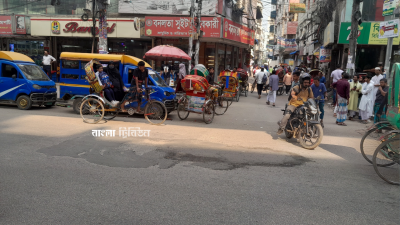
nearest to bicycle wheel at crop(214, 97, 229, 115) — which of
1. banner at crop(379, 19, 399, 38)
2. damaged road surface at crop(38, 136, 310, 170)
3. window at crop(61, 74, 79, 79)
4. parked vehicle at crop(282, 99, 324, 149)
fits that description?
parked vehicle at crop(282, 99, 324, 149)

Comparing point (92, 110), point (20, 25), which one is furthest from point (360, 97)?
point (20, 25)

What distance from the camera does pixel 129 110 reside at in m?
9.77

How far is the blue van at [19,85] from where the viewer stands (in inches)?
441

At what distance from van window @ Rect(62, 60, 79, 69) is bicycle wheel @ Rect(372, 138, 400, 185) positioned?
967 centimetres

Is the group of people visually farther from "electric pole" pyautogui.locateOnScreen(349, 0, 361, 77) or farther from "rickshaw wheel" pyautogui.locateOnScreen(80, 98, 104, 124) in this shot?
"rickshaw wheel" pyautogui.locateOnScreen(80, 98, 104, 124)

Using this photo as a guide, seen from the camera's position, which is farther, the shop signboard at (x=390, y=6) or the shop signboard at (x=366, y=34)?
the shop signboard at (x=366, y=34)

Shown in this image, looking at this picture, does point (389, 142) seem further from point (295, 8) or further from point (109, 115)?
point (295, 8)

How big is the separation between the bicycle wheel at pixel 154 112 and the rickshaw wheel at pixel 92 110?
133 cm

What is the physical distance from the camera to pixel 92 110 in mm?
9336

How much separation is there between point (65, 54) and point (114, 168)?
7406 millimetres

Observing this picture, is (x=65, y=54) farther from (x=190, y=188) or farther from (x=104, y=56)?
(x=190, y=188)

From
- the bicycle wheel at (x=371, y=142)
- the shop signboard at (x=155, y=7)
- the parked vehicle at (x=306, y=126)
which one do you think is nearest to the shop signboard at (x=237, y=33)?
the shop signboard at (x=155, y=7)

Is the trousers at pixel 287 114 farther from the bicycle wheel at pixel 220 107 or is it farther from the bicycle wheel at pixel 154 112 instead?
the bicycle wheel at pixel 220 107

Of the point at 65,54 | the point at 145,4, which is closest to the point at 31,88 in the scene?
the point at 65,54
